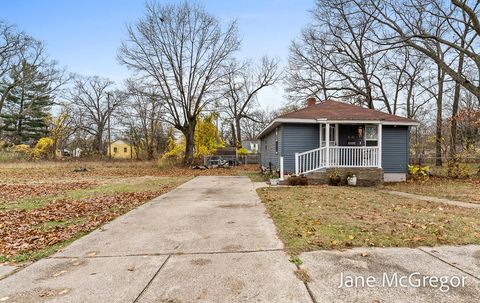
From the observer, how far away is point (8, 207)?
7418mm

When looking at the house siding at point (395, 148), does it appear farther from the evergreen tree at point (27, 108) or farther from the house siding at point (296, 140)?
the evergreen tree at point (27, 108)

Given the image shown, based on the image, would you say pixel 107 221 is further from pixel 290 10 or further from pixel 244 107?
pixel 244 107

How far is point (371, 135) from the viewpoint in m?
13.3

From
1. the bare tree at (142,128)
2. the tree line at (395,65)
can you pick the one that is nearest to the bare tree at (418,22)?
the tree line at (395,65)

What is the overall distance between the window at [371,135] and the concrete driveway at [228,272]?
32.6 feet

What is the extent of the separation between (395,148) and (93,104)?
4453 cm

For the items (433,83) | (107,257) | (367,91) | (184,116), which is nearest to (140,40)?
(184,116)

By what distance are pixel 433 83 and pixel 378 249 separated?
2675 centimetres

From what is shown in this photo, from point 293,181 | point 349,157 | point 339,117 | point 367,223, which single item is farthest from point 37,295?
point 339,117

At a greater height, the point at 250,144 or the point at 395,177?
the point at 250,144

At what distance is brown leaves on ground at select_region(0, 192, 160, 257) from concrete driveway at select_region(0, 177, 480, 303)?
0.68 meters

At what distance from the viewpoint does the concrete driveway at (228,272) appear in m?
2.65

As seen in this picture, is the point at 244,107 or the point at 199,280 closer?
the point at 199,280

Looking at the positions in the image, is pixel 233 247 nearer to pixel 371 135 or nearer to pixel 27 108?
pixel 371 135
